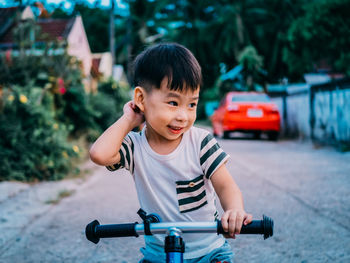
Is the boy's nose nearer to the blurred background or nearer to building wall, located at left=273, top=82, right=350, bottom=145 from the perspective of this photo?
the blurred background

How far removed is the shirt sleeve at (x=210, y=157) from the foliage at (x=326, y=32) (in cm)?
1442

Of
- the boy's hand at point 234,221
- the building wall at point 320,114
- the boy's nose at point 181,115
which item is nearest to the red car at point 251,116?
the building wall at point 320,114

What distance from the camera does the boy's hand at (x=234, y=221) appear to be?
1478 mm

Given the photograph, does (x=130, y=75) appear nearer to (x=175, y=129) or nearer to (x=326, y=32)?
(x=175, y=129)

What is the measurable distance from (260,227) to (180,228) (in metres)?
0.27

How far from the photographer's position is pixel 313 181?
19.9ft

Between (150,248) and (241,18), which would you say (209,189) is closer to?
(150,248)

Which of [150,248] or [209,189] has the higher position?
[209,189]

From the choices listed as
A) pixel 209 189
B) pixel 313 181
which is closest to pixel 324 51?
pixel 313 181

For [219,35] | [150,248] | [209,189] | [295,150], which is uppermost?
[219,35]

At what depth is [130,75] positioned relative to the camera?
11.4 ft

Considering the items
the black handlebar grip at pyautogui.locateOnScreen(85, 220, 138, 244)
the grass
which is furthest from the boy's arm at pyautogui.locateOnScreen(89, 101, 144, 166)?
the grass

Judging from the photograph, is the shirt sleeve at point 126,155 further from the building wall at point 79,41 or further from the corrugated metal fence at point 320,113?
the building wall at point 79,41

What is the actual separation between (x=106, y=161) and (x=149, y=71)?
1.42ft
